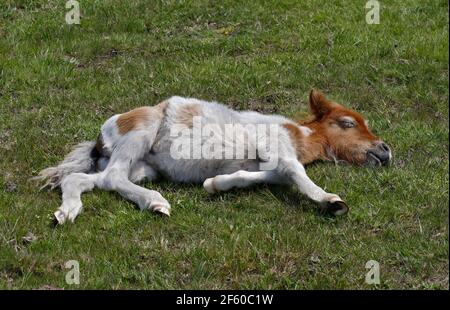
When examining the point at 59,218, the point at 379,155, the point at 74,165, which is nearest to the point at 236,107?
the point at 379,155

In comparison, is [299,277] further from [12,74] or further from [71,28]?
[71,28]

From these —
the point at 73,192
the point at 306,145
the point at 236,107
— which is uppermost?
the point at 306,145

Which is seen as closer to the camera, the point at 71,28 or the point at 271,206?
the point at 271,206

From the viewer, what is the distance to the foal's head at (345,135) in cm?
753

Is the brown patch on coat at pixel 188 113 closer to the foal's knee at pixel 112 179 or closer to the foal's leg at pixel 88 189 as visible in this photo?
the foal's leg at pixel 88 189

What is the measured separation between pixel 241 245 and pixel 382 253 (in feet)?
3.52

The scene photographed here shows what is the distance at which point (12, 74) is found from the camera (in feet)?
32.4

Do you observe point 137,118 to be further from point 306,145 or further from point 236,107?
point 236,107

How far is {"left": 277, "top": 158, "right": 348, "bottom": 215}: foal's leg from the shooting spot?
6410mm

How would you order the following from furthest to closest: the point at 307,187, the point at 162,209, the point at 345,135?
the point at 345,135 < the point at 307,187 < the point at 162,209

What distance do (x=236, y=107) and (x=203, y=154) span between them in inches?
76.8

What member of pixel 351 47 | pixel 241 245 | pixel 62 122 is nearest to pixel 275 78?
pixel 351 47

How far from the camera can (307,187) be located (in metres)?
6.74

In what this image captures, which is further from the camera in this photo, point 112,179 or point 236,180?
point 112,179
